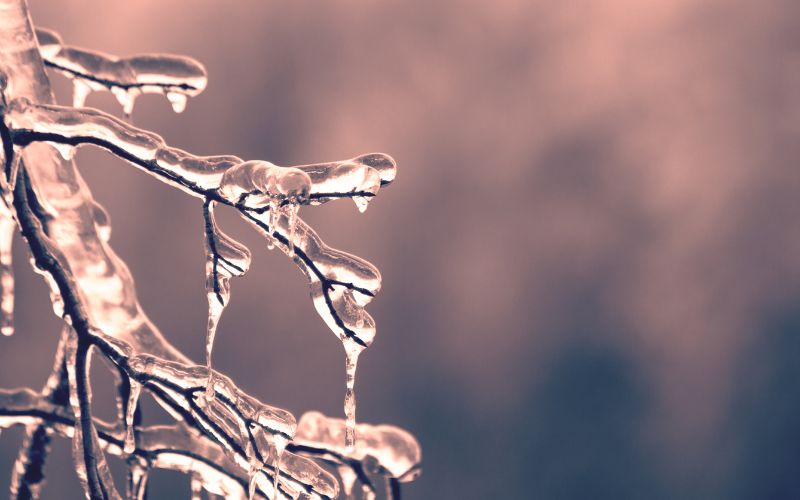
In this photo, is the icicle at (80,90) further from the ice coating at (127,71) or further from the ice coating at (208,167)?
the ice coating at (208,167)

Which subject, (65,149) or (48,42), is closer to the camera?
(65,149)

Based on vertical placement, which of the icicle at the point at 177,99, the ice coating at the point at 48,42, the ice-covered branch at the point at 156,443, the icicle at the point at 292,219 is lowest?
the ice-covered branch at the point at 156,443

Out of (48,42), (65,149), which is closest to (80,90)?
(48,42)

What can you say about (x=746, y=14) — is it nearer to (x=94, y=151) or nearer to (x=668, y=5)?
(x=668, y=5)

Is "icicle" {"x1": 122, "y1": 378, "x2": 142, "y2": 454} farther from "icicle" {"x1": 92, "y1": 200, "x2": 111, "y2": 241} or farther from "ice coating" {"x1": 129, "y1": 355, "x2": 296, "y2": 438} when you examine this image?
"icicle" {"x1": 92, "y1": 200, "x2": 111, "y2": 241}

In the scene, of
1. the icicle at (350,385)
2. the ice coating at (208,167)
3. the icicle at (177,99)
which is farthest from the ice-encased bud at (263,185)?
the icicle at (177,99)

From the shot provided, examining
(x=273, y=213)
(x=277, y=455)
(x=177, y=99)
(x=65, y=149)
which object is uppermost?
(x=177, y=99)

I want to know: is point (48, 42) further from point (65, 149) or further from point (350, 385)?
point (350, 385)
